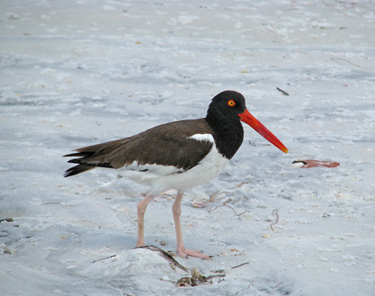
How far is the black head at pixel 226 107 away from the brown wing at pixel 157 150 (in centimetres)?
13

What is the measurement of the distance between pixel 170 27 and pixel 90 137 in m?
4.85

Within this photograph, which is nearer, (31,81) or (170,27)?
(31,81)

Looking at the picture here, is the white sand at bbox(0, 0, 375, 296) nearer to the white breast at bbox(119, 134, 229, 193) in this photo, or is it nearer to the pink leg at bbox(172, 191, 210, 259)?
the pink leg at bbox(172, 191, 210, 259)

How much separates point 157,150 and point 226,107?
30.4 inches

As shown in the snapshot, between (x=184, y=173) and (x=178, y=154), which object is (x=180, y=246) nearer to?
(x=184, y=173)

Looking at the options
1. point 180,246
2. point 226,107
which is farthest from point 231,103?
point 180,246

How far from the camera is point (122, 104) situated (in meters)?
8.34

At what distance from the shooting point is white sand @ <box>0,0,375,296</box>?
4.27 metres

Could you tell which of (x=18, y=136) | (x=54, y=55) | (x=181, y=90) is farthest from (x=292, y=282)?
(x=54, y=55)

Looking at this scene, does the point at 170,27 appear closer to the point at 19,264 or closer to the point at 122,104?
the point at 122,104

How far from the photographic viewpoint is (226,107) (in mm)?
4934

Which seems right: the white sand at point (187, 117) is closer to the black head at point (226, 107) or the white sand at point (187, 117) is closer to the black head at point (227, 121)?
the black head at point (227, 121)

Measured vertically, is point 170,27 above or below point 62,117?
above

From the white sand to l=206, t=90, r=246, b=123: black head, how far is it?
1109 millimetres
